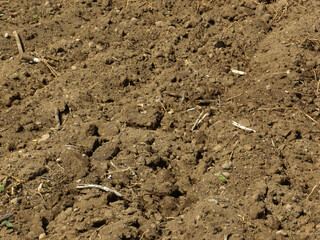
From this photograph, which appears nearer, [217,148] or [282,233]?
[282,233]

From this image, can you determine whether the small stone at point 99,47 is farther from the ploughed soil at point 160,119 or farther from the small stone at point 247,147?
the small stone at point 247,147

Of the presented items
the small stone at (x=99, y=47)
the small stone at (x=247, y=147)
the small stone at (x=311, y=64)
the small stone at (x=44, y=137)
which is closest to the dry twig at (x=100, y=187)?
the small stone at (x=44, y=137)

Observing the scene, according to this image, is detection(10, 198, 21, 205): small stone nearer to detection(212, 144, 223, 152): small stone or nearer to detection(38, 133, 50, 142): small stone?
detection(38, 133, 50, 142): small stone

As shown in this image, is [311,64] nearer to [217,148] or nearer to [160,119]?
[217,148]

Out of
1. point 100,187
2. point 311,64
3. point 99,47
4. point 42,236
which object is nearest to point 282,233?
point 100,187

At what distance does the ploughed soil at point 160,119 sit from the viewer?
2.66 metres

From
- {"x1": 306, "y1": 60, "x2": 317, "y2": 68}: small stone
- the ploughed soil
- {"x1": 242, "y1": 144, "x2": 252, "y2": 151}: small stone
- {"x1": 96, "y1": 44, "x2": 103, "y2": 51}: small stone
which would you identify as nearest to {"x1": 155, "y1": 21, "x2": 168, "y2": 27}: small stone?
the ploughed soil

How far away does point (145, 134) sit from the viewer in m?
3.16

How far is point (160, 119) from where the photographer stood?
3.34 m

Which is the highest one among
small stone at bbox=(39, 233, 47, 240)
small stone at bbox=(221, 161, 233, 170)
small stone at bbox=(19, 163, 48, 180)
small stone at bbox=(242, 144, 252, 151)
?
small stone at bbox=(19, 163, 48, 180)

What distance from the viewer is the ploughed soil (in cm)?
266

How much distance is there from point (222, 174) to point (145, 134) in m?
0.68

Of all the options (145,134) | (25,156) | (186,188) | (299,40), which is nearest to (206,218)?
(186,188)

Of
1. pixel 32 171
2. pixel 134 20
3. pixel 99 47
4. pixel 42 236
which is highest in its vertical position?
pixel 134 20
